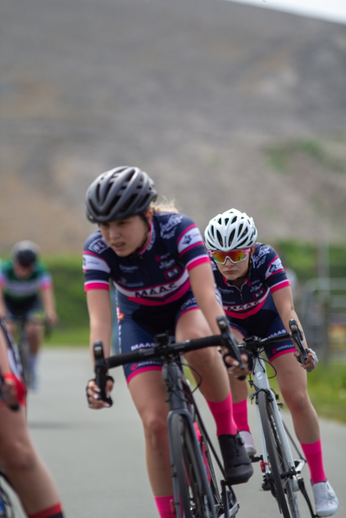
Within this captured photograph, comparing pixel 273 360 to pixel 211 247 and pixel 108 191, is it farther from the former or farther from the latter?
pixel 108 191

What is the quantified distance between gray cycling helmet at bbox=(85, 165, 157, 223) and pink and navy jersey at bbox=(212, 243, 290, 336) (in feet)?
3.90

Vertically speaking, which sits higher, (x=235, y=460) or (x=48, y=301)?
(x=48, y=301)

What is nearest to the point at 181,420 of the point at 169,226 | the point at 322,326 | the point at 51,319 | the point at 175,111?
the point at 169,226

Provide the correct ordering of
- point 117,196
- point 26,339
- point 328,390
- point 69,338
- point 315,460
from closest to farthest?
point 117,196, point 315,460, point 26,339, point 328,390, point 69,338

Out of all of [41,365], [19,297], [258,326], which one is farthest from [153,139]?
[258,326]

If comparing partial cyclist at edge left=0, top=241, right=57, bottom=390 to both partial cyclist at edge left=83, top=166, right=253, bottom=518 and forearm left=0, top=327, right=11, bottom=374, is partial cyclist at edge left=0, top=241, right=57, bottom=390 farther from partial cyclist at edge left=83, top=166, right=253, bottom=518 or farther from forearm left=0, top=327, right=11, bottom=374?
forearm left=0, top=327, right=11, bottom=374

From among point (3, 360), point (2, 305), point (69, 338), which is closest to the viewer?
point (3, 360)

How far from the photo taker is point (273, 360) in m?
5.04

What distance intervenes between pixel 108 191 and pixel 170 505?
1648 mm

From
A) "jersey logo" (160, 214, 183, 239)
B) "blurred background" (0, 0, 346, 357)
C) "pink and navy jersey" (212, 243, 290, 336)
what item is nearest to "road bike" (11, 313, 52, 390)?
"pink and navy jersey" (212, 243, 290, 336)

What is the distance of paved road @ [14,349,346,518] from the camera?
5.73 m

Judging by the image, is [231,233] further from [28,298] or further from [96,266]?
[28,298]

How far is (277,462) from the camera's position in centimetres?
444

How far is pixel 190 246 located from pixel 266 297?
51.2 inches
